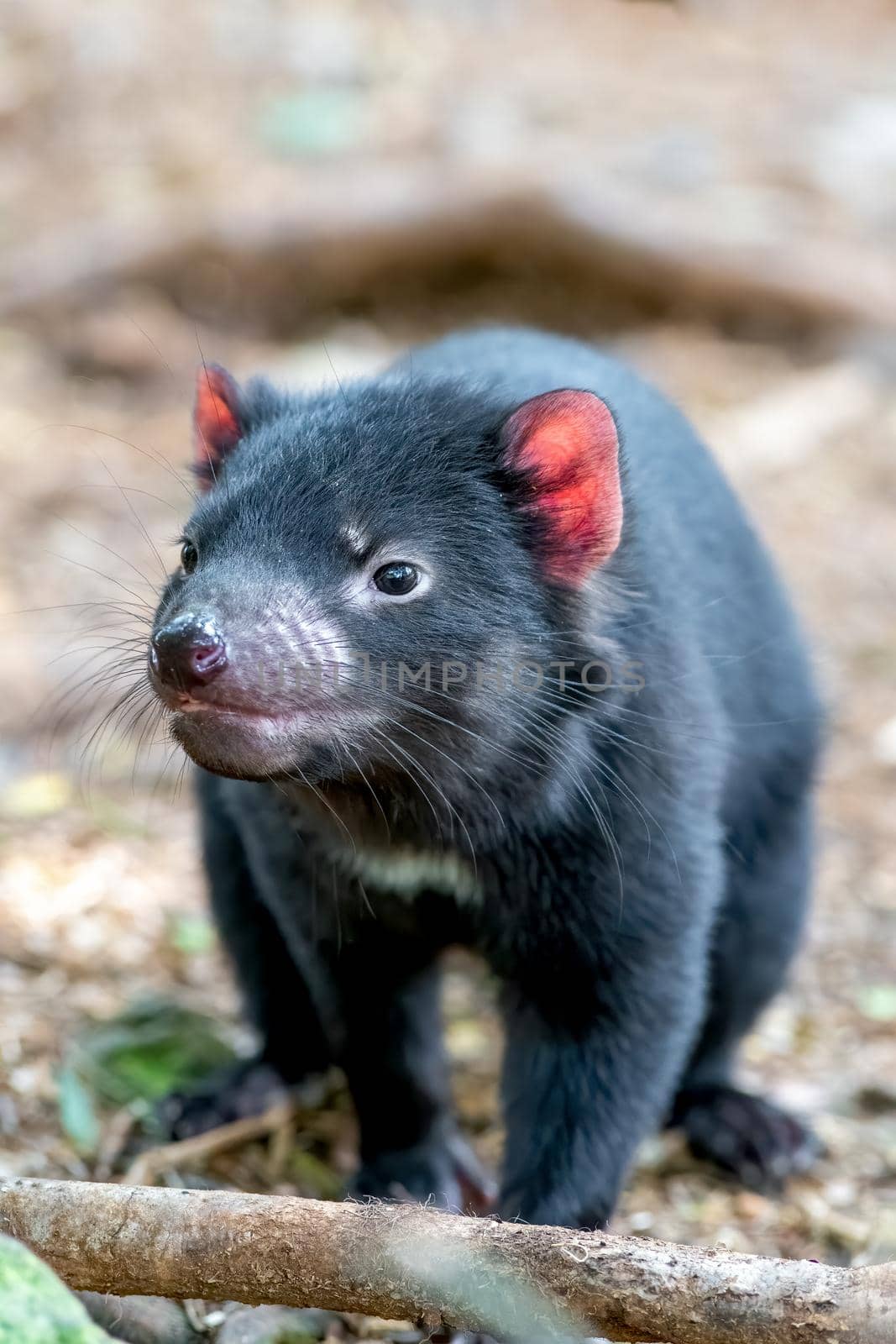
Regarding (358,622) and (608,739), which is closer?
(358,622)

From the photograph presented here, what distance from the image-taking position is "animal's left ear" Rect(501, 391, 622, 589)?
301 centimetres

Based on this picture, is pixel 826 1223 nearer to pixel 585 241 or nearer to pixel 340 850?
pixel 340 850

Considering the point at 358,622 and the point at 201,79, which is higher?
the point at 201,79

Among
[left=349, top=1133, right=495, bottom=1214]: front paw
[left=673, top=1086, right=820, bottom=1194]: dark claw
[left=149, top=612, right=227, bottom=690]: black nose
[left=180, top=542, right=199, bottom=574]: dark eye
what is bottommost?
[left=349, top=1133, right=495, bottom=1214]: front paw

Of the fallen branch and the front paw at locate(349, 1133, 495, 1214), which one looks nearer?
the fallen branch

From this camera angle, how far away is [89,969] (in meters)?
4.74

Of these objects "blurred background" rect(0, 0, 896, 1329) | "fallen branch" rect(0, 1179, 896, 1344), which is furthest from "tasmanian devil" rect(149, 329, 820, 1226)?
"fallen branch" rect(0, 1179, 896, 1344)

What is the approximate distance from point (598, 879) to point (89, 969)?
2103 mm

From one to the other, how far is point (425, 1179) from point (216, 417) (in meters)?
2.01

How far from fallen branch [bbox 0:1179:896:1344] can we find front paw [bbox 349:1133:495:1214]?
1263mm

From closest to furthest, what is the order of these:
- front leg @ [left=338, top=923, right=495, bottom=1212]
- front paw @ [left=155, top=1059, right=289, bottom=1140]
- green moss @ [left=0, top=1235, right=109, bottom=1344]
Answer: green moss @ [left=0, top=1235, right=109, bottom=1344] < front leg @ [left=338, top=923, right=495, bottom=1212] < front paw @ [left=155, top=1059, right=289, bottom=1140]

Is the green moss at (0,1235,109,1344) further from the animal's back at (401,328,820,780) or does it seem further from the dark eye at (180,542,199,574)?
the animal's back at (401,328,820,780)

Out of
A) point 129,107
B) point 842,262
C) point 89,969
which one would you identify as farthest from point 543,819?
point 129,107

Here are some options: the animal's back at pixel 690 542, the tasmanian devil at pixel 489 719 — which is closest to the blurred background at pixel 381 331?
the tasmanian devil at pixel 489 719
